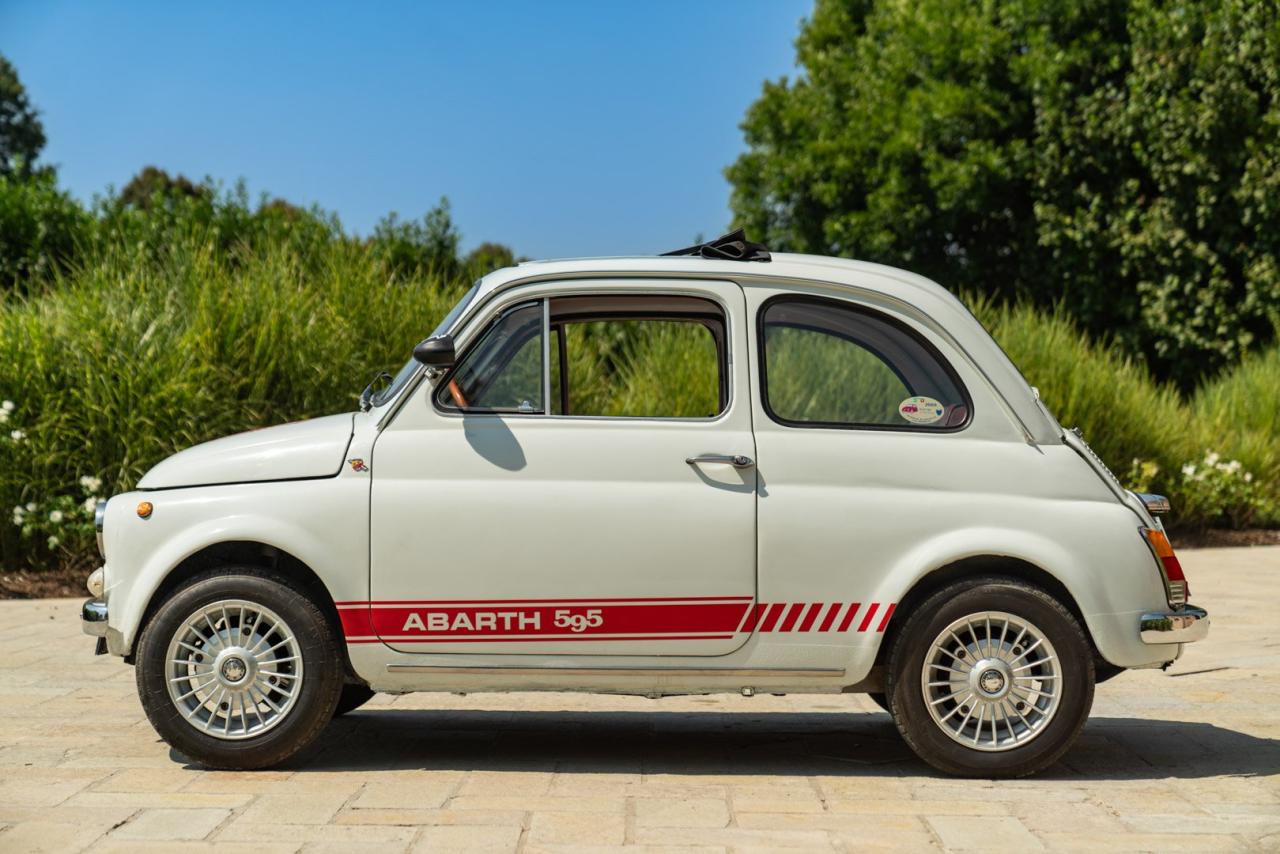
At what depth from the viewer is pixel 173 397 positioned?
11.7m

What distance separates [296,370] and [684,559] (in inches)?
298

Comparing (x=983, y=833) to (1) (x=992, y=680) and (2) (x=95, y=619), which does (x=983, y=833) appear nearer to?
(1) (x=992, y=680)

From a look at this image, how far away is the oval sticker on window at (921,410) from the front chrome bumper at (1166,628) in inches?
41.0

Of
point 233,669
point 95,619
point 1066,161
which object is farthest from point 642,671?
point 1066,161

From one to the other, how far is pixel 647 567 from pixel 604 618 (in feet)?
0.81

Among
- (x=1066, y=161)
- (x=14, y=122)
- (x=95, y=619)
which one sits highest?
(x=14, y=122)

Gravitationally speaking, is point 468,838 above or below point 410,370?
below

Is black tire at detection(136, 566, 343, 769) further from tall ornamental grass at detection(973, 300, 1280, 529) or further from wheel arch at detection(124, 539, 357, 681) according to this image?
tall ornamental grass at detection(973, 300, 1280, 529)

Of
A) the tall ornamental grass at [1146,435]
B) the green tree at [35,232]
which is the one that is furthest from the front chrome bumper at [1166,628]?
the green tree at [35,232]

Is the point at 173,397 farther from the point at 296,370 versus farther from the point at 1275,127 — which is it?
the point at 1275,127

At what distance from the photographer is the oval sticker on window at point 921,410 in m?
5.77

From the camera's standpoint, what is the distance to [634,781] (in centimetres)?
562

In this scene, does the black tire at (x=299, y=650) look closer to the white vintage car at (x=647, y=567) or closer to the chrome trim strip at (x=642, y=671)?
the white vintage car at (x=647, y=567)

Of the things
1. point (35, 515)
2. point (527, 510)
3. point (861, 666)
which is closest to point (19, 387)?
point (35, 515)
